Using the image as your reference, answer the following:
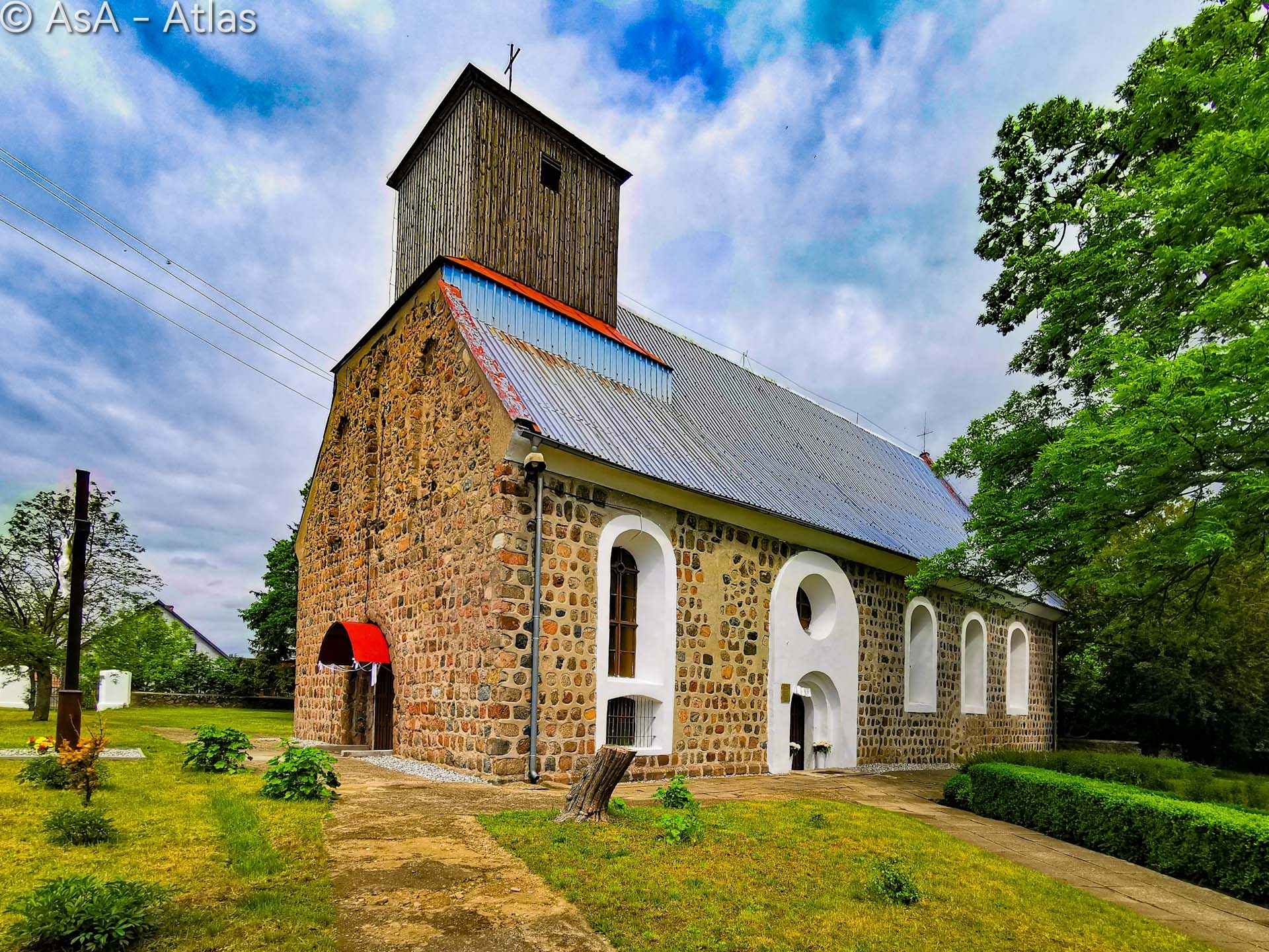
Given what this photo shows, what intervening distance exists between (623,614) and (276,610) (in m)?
24.1

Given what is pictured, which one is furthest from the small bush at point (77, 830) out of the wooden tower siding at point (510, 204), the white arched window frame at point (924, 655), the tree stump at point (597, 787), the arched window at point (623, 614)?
the white arched window frame at point (924, 655)

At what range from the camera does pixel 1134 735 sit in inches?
1005

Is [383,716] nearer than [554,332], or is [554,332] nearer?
[554,332]

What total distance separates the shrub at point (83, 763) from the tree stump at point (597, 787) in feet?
14.5

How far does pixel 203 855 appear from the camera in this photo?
19.2 feet

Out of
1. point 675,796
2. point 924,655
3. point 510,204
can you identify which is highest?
point 510,204

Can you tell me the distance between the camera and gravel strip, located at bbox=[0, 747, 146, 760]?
10641 millimetres

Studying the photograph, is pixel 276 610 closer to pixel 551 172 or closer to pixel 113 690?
pixel 113 690

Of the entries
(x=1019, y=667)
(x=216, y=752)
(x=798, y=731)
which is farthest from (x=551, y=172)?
(x=1019, y=667)

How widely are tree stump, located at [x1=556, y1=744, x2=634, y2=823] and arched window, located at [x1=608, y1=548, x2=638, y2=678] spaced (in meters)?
4.51

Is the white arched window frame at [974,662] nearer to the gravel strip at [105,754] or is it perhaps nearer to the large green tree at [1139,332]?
the large green tree at [1139,332]

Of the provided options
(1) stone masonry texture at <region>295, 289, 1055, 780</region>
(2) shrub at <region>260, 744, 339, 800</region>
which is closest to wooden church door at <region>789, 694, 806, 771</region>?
(1) stone masonry texture at <region>295, 289, 1055, 780</region>

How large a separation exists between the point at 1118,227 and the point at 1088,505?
3.99 m

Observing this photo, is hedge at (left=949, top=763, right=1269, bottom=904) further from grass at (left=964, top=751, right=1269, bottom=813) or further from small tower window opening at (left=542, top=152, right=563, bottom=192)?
small tower window opening at (left=542, top=152, right=563, bottom=192)
